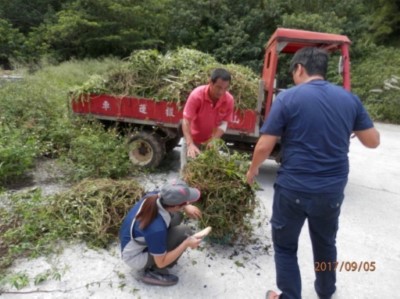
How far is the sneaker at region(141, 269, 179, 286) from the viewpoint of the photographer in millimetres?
2926

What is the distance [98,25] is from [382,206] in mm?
15001

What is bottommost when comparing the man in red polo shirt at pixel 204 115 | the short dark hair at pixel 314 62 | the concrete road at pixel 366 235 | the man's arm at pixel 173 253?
the concrete road at pixel 366 235

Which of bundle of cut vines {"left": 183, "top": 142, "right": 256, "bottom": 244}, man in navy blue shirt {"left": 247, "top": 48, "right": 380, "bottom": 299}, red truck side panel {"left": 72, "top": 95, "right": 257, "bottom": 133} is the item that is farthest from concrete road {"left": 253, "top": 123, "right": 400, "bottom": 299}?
red truck side panel {"left": 72, "top": 95, "right": 257, "bottom": 133}

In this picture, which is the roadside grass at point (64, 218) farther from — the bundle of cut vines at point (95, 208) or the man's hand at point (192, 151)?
the man's hand at point (192, 151)

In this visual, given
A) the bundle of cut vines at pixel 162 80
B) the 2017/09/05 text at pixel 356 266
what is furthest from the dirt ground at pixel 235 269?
the bundle of cut vines at pixel 162 80

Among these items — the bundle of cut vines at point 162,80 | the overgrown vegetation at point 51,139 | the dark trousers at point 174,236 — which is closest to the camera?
the dark trousers at point 174,236

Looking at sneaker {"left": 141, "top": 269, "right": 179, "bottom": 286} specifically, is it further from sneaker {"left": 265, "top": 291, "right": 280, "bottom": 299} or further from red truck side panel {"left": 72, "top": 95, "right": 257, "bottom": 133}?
red truck side panel {"left": 72, "top": 95, "right": 257, "bottom": 133}

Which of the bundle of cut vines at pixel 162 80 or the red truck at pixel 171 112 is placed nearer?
the red truck at pixel 171 112

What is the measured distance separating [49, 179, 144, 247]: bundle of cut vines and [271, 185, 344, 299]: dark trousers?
174 centimetres

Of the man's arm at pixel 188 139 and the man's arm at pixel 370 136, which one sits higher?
the man's arm at pixel 370 136

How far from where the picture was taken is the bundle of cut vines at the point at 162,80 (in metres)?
5.26

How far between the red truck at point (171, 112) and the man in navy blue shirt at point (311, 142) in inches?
103

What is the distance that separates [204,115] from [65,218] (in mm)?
1794

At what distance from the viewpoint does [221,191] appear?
333 cm
